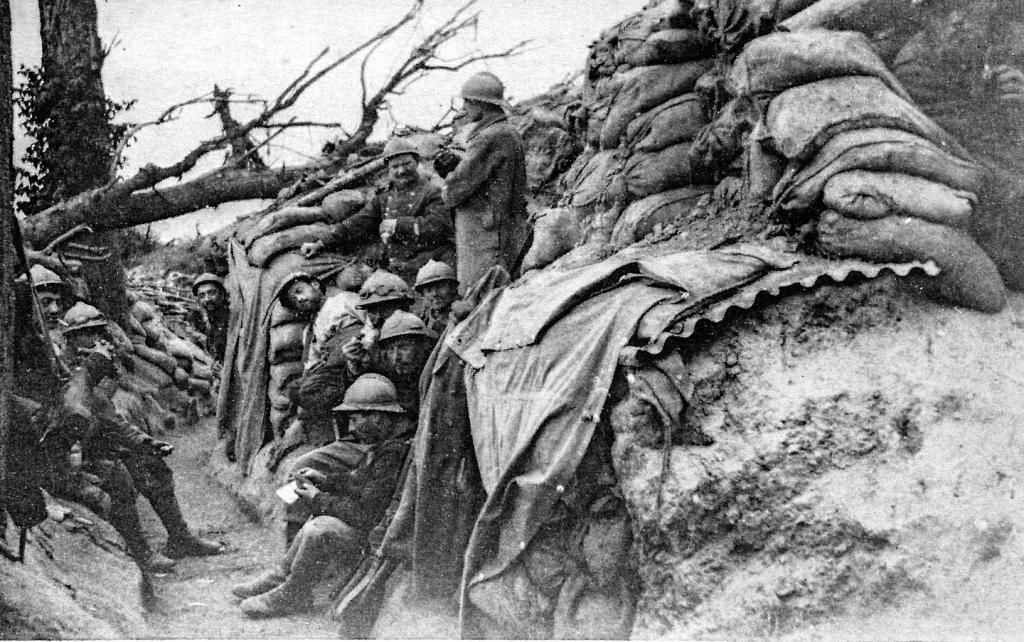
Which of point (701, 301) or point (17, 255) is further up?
point (17, 255)

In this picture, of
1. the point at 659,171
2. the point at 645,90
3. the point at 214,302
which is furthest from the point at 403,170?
the point at 659,171

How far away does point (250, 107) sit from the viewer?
881 centimetres

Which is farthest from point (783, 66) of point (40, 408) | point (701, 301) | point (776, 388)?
point (40, 408)

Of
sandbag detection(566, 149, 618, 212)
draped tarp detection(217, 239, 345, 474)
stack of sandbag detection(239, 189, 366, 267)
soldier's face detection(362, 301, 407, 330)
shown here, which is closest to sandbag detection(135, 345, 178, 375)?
draped tarp detection(217, 239, 345, 474)

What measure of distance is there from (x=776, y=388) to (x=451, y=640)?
6.20 ft

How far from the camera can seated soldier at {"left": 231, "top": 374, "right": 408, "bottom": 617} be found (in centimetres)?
590

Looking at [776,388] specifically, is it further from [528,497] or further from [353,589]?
[353,589]

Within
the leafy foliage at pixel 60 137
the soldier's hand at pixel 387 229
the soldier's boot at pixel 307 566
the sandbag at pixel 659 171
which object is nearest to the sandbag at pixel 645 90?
the sandbag at pixel 659 171

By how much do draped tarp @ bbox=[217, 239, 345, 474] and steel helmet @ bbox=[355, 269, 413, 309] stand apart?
1.61m

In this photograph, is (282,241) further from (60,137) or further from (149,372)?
(149,372)

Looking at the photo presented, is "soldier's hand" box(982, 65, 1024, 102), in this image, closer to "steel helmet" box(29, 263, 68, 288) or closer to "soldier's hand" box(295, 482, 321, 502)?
"soldier's hand" box(295, 482, 321, 502)

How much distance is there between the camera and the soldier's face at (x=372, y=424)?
6141 mm

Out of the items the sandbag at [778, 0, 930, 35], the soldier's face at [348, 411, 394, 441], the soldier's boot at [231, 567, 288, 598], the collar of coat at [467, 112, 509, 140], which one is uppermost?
the sandbag at [778, 0, 930, 35]

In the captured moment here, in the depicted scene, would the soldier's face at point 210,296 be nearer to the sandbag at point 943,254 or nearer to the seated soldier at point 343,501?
the seated soldier at point 343,501
